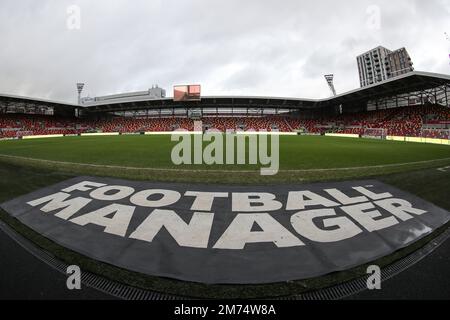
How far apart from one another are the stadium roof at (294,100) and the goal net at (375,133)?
6837mm

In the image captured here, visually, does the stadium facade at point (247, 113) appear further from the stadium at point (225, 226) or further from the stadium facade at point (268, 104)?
the stadium at point (225, 226)

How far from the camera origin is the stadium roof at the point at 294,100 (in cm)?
3606

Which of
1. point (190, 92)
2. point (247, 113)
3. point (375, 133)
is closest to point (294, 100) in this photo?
point (247, 113)

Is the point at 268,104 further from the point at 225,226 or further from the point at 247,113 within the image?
the point at 225,226

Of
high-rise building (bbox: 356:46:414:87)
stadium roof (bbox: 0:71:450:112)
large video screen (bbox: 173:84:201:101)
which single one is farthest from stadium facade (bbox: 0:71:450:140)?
high-rise building (bbox: 356:46:414:87)

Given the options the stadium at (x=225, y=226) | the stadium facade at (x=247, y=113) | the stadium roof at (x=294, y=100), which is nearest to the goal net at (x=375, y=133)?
the stadium facade at (x=247, y=113)

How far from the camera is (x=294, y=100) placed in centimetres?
5938

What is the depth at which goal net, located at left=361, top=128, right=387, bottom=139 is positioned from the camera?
41.2m

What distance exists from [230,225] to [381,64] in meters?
184

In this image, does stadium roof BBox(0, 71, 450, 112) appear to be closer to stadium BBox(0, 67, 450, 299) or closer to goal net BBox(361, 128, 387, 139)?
goal net BBox(361, 128, 387, 139)

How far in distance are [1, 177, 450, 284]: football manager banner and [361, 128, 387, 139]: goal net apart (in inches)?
1622

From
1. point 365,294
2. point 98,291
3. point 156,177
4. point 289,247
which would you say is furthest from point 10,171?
point 365,294
